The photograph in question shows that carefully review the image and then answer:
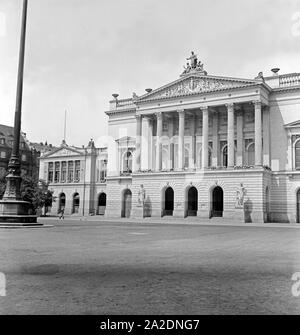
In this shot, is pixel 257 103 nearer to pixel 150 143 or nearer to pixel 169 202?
pixel 150 143

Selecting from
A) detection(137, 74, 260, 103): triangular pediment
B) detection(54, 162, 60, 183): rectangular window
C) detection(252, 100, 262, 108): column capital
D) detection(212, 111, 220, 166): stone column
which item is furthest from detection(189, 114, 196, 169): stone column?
detection(54, 162, 60, 183): rectangular window

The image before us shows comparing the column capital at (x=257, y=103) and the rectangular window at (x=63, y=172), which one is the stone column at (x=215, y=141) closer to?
the column capital at (x=257, y=103)

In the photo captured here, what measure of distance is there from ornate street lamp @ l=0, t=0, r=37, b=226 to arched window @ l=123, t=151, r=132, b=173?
44.9 meters

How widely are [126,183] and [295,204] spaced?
94.2ft

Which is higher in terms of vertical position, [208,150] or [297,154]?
[208,150]

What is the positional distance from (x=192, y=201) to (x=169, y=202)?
4003 millimetres

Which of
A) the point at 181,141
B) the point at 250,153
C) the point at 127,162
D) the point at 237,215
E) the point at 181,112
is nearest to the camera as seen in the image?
the point at 237,215

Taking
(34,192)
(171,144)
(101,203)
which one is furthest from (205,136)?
(34,192)

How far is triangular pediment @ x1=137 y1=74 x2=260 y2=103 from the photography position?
5928 cm

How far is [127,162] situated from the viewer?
74.4 m

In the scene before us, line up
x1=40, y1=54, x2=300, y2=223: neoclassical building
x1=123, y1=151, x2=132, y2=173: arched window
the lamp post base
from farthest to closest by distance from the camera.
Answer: x1=123, y1=151, x2=132, y2=173: arched window → x1=40, y1=54, x2=300, y2=223: neoclassical building → the lamp post base

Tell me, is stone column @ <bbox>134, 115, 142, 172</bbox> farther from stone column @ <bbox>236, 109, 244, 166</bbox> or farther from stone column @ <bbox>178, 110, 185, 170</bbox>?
stone column @ <bbox>236, 109, 244, 166</bbox>

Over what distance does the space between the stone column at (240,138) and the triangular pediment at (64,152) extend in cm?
3444

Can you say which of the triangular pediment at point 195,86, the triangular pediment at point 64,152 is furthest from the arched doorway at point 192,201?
the triangular pediment at point 64,152
